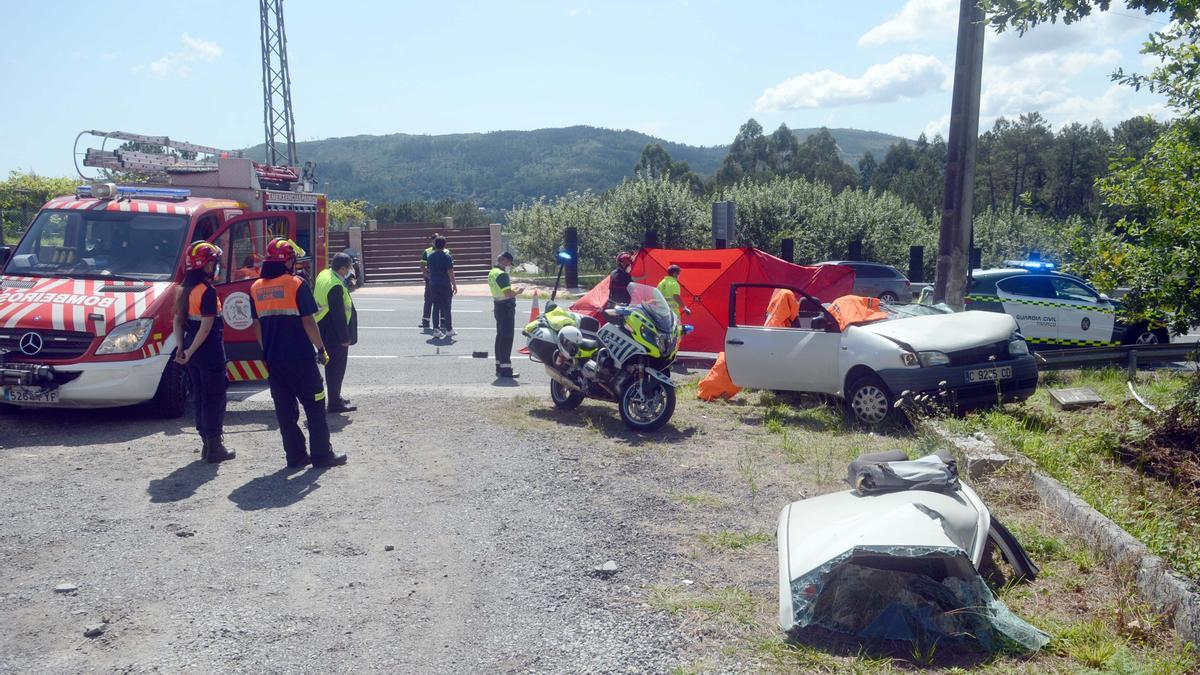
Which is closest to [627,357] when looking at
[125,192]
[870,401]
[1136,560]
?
[870,401]

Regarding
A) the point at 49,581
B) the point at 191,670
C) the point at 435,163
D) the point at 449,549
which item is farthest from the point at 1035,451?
the point at 435,163

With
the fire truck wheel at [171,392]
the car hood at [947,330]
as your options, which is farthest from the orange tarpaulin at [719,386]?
the fire truck wheel at [171,392]

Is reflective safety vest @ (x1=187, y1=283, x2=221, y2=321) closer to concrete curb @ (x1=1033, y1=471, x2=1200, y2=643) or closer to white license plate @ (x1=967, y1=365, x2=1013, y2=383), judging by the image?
concrete curb @ (x1=1033, y1=471, x2=1200, y2=643)

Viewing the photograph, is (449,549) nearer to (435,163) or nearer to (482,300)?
(482,300)

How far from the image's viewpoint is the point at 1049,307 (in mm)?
15000

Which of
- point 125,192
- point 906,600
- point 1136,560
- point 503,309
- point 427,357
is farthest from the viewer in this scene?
point 427,357

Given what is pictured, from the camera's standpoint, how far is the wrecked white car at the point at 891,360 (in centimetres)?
910

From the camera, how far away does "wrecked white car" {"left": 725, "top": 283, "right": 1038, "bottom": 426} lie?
9.10 metres

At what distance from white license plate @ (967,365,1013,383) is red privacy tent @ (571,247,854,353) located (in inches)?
202

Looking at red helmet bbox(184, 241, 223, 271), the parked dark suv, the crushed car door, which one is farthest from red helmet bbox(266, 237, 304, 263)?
the parked dark suv

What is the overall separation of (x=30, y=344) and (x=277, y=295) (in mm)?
2994

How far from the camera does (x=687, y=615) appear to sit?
195 inches

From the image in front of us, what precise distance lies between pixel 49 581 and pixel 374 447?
343 centimetres

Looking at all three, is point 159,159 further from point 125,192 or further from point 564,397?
point 564,397
